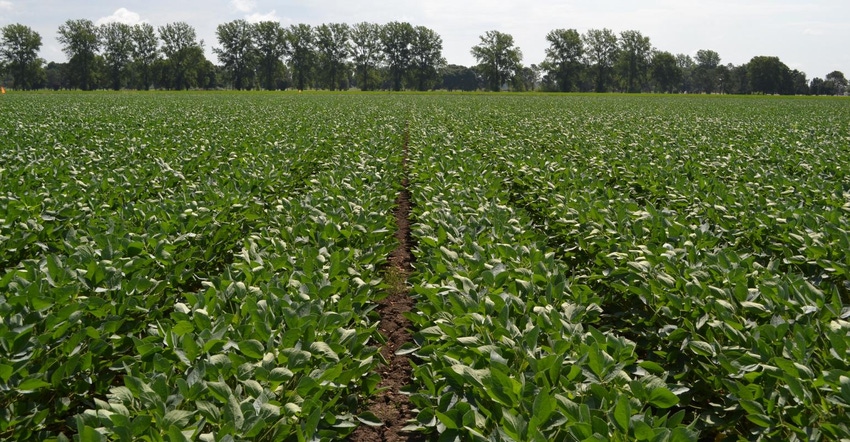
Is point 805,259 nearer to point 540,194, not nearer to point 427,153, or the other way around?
point 540,194

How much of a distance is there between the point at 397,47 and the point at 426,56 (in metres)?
6.50

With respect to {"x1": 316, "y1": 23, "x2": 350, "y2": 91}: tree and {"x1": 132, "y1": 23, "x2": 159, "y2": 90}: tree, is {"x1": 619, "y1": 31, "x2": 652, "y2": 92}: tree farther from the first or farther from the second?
{"x1": 132, "y1": 23, "x2": 159, "y2": 90}: tree

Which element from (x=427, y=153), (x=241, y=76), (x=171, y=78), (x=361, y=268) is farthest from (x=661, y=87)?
(x=361, y=268)

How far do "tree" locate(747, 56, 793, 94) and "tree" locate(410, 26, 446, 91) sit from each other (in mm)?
61774

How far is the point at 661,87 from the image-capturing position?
371 ft

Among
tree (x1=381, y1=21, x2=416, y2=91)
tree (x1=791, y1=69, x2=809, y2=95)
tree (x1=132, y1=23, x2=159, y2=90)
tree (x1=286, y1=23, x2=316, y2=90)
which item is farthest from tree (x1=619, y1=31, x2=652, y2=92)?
tree (x1=132, y1=23, x2=159, y2=90)

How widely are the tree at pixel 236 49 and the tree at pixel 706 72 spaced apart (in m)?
106

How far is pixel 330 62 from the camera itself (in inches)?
4518

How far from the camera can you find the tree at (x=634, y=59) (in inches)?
4375

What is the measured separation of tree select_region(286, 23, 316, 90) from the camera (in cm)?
11375

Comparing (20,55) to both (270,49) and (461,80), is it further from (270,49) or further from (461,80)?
(461,80)

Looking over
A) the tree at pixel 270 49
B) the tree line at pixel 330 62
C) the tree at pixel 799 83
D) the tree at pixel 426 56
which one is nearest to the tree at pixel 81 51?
the tree line at pixel 330 62

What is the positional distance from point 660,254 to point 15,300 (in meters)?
4.77

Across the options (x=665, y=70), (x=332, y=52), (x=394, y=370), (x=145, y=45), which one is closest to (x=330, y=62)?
(x=332, y=52)
